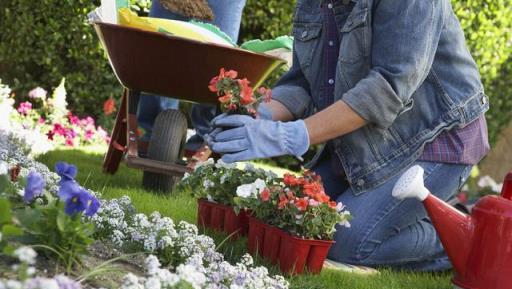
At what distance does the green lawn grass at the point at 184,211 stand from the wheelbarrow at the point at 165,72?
0.13m

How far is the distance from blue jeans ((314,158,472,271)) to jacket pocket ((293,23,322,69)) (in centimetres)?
49

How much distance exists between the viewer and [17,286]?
124cm

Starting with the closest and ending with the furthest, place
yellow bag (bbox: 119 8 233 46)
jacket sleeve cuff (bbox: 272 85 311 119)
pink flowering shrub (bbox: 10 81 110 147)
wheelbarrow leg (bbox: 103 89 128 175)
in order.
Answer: jacket sleeve cuff (bbox: 272 85 311 119) < yellow bag (bbox: 119 8 233 46) < wheelbarrow leg (bbox: 103 89 128 175) < pink flowering shrub (bbox: 10 81 110 147)

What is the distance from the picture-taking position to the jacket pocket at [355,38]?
2.52 metres

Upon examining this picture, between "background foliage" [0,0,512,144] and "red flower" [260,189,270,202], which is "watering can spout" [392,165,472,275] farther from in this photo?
"background foliage" [0,0,512,144]

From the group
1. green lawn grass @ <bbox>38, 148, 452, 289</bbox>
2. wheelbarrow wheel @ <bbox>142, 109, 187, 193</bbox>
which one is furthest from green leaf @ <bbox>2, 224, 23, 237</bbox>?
wheelbarrow wheel @ <bbox>142, 109, 187, 193</bbox>

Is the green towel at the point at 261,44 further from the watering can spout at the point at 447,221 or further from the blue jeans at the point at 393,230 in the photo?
the watering can spout at the point at 447,221

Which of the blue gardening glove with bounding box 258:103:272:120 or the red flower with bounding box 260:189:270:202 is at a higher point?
the blue gardening glove with bounding box 258:103:272:120

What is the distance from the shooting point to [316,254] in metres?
2.18

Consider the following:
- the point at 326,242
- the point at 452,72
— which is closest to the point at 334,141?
the point at 452,72

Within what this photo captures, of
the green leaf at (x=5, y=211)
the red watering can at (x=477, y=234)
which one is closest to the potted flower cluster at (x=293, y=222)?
the red watering can at (x=477, y=234)

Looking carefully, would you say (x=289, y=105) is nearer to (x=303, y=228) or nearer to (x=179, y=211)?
(x=179, y=211)

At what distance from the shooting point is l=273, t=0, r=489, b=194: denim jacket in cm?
240

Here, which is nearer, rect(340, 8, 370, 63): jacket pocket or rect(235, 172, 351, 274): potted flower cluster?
rect(235, 172, 351, 274): potted flower cluster
